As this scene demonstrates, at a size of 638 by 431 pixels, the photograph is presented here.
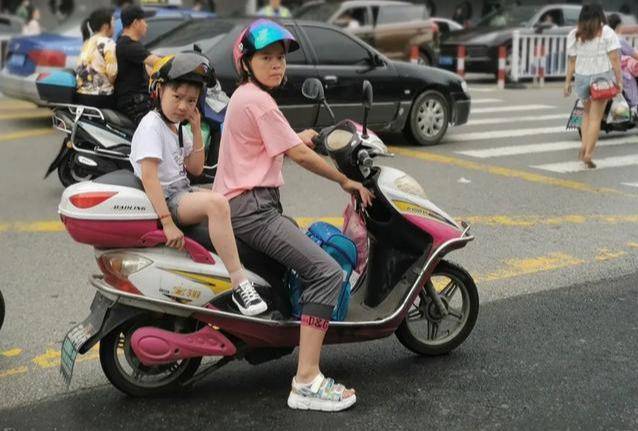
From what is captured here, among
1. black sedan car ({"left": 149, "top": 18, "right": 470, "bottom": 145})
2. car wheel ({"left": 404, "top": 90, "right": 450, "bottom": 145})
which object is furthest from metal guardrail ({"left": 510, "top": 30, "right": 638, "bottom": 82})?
car wheel ({"left": 404, "top": 90, "right": 450, "bottom": 145})

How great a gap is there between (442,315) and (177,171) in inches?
59.6

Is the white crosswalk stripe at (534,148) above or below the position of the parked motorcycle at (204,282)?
below

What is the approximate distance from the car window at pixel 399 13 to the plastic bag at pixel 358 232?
15.1m

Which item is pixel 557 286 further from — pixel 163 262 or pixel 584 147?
pixel 584 147

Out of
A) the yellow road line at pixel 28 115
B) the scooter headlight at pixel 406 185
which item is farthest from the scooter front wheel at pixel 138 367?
the yellow road line at pixel 28 115

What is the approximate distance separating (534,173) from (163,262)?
6465 millimetres

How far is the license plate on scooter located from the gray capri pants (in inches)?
26.3

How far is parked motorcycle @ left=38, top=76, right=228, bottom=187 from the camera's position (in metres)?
7.77

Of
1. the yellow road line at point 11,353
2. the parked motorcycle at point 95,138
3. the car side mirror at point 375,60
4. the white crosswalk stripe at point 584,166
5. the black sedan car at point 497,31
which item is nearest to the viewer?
the yellow road line at point 11,353

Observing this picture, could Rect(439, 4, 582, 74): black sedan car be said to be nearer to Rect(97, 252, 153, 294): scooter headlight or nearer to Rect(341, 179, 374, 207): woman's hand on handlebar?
Rect(341, 179, 374, 207): woman's hand on handlebar

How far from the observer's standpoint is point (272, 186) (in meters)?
3.88

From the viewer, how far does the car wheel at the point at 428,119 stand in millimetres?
11078

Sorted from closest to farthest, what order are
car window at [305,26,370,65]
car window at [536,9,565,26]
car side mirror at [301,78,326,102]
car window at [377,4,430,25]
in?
car side mirror at [301,78,326,102], car window at [305,26,370,65], car window at [377,4,430,25], car window at [536,9,565,26]

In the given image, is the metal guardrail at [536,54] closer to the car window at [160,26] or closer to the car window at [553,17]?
the car window at [553,17]
